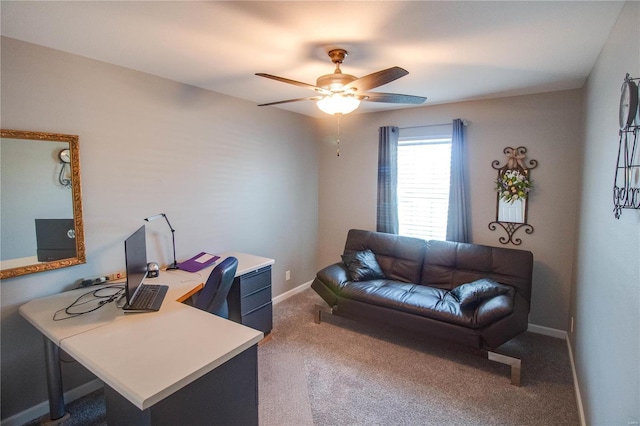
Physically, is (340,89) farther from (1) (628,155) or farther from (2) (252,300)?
(2) (252,300)

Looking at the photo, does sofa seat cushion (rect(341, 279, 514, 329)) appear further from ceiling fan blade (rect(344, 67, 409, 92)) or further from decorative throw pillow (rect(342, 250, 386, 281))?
ceiling fan blade (rect(344, 67, 409, 92))

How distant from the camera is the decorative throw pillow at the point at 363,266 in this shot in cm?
352

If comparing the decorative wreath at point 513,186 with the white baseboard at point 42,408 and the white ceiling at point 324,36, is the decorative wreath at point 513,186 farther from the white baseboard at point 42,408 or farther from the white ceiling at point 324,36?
the white baseboard at point 42,408

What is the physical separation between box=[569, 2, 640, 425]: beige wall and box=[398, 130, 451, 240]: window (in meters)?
1.37

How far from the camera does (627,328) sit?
128 cm

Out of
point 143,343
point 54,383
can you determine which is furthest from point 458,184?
point 54,383

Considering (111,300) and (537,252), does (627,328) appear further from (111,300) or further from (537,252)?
(111,300)

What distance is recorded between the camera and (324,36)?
1937 mm

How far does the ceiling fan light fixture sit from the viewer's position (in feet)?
7.16

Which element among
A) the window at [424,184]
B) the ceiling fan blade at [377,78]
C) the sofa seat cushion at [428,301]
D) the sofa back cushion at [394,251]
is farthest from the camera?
the window at [424,184]

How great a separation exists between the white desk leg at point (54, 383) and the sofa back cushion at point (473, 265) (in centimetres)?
328

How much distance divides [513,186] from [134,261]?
3572mm

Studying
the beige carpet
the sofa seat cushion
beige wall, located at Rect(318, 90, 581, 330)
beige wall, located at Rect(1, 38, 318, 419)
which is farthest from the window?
the beige carpet

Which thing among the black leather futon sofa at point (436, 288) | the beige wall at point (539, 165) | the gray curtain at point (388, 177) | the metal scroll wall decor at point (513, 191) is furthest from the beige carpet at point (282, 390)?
the metal scroll wall decor at point (513, 191)
